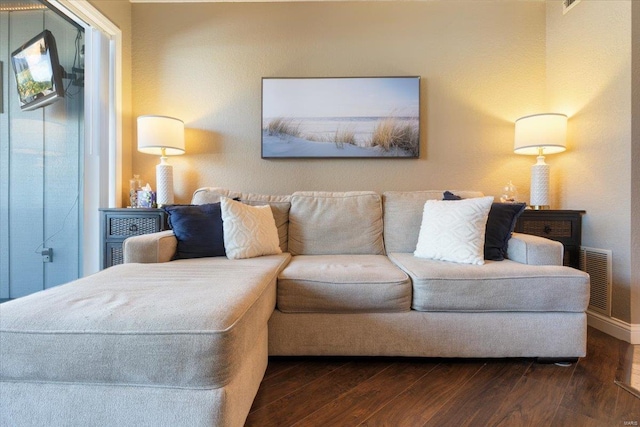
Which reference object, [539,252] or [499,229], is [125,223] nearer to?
[499,229]

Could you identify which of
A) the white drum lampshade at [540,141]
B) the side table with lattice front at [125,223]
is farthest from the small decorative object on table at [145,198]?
the white drum lampshade at [540,141]

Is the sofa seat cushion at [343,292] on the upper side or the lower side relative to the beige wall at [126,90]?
lower

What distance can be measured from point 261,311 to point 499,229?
141 centimetres

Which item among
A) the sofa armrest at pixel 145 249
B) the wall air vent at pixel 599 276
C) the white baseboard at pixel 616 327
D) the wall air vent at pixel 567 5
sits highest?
the wall air vent at pixel 567 5

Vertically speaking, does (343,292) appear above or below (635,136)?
below

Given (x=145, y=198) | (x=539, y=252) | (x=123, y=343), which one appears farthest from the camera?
(x=145, y=198)

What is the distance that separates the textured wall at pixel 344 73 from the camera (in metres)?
2.38

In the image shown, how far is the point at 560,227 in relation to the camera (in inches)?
79.0

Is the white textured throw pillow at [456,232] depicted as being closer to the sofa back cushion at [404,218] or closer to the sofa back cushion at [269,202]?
the sofa back cushion at [404,218]

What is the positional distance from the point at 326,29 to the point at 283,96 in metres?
0.67

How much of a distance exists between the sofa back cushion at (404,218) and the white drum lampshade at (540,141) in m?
0.47

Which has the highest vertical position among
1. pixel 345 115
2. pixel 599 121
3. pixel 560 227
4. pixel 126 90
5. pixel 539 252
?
pixel 126 90

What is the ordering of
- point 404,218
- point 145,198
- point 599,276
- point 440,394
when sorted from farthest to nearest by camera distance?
point 145,198, point 404,218, point 599,276, point 440,394

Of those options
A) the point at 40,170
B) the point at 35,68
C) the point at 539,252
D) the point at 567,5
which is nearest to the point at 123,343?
the point at 539,252
